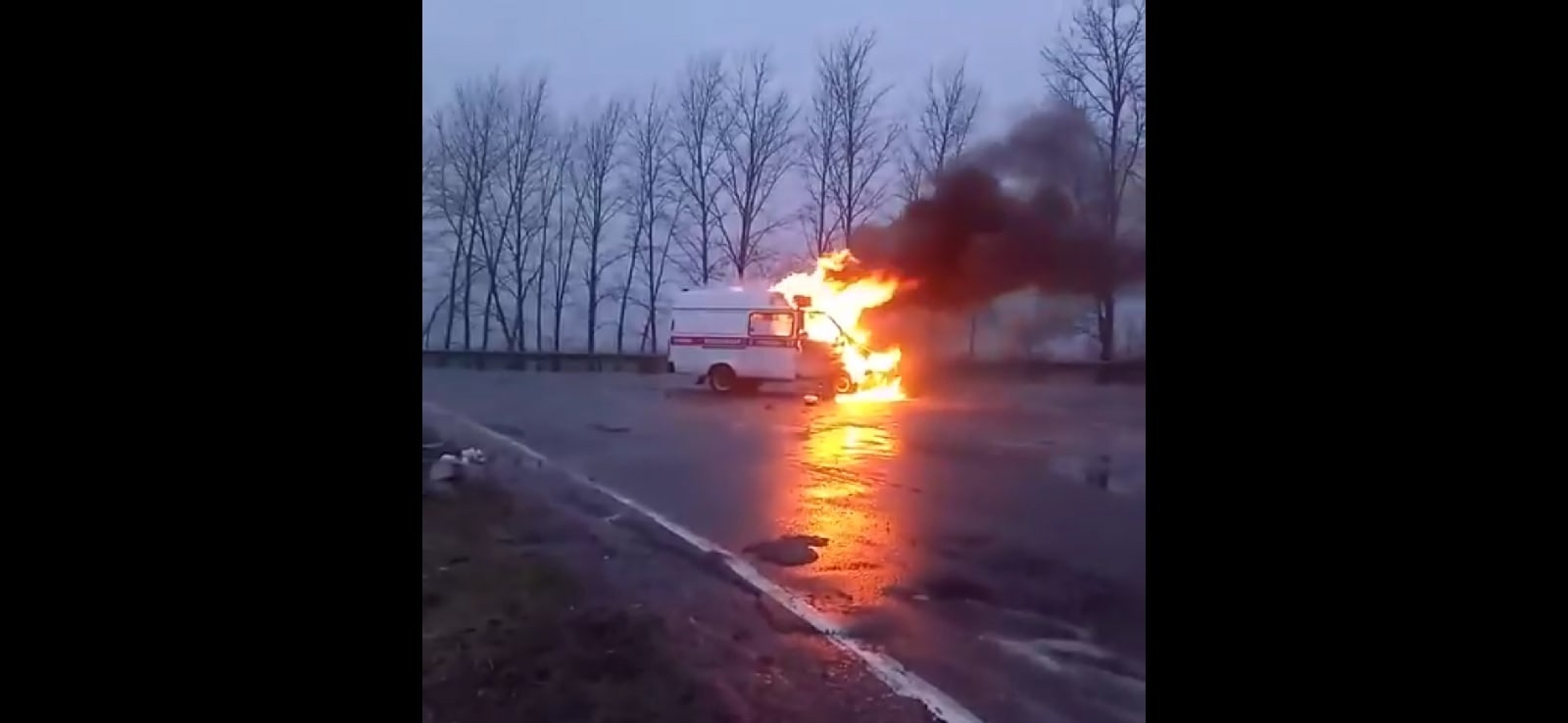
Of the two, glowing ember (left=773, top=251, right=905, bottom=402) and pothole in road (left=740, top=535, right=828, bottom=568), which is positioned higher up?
glowing ember (left=773, top=251, right=905, bottom=402)

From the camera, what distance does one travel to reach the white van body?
266 cm

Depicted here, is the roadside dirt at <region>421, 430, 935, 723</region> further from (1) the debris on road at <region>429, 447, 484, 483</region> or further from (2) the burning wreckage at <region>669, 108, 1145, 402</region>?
(2) the burning wreckage at <region>669, 108, 1145, 402</region>

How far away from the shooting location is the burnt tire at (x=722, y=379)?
3.13 m

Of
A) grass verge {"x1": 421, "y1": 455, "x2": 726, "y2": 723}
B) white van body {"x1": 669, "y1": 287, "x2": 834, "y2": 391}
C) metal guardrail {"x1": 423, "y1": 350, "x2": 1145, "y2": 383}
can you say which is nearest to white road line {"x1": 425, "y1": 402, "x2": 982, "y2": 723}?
metal guardrail {"x1": 423, "y1": 350, "x2": 1145, "y2": 383}

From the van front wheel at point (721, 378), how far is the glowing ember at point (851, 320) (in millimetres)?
286

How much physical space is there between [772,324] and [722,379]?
0.28 meters

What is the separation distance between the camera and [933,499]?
8.61 feet

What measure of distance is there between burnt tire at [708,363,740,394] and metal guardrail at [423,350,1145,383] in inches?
12.5

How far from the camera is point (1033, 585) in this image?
2.30 m

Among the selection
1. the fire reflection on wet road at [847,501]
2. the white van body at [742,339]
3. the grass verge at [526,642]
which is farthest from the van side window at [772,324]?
the grass verge at [526,642]

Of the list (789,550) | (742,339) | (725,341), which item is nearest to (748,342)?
(742,339)

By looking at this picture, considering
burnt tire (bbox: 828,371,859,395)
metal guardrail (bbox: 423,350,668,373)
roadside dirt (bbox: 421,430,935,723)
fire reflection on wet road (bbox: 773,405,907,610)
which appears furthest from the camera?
burnt tire (bbox: 828,371,859,395)
